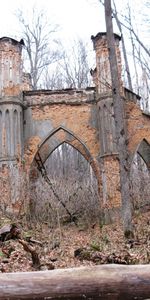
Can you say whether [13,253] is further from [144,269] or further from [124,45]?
[124,45]

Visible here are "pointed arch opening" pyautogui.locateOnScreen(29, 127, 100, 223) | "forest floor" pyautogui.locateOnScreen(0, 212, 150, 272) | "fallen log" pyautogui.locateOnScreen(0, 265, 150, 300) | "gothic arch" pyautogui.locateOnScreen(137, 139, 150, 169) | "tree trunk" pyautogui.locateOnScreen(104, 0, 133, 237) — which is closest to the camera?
"fallen log" pyautogui.locateOnScreen(0, 265, 150, 300)

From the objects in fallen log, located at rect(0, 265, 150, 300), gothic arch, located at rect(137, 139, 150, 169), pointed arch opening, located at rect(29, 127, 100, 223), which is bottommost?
fallen log, located at rect(0, 265, 150, 300)

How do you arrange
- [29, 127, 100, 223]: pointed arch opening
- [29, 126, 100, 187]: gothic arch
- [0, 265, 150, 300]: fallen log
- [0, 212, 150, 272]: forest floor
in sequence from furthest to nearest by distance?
[29, 126, 100, 187]: gothic arch < [29, 127, 100, 223]: pointed arch opening < [0, 212, 150, 272]: forest floor < [0, 265, 150, 300]: fallen log

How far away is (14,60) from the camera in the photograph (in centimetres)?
1652

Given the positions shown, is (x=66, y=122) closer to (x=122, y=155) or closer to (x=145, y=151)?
(x=145, y=151)

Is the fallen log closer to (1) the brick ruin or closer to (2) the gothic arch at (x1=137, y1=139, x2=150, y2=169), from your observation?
(1) the brick ruin

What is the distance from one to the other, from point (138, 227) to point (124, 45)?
1861cm

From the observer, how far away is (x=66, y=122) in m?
16.6

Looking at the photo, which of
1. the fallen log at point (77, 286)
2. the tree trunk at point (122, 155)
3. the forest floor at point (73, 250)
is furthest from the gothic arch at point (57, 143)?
the fallen log at point (77, 286)

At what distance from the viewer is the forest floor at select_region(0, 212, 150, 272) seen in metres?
7.73

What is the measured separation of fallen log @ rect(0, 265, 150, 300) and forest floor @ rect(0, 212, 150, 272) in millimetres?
2952

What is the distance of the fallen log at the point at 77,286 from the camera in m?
4.24

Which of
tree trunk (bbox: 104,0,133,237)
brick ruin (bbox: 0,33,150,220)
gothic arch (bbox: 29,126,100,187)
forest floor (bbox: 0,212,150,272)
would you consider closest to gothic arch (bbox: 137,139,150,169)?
brick ruin (bbox: 0,33,150,220)

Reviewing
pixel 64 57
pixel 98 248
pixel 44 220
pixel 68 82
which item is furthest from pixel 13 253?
pixel 64 57
